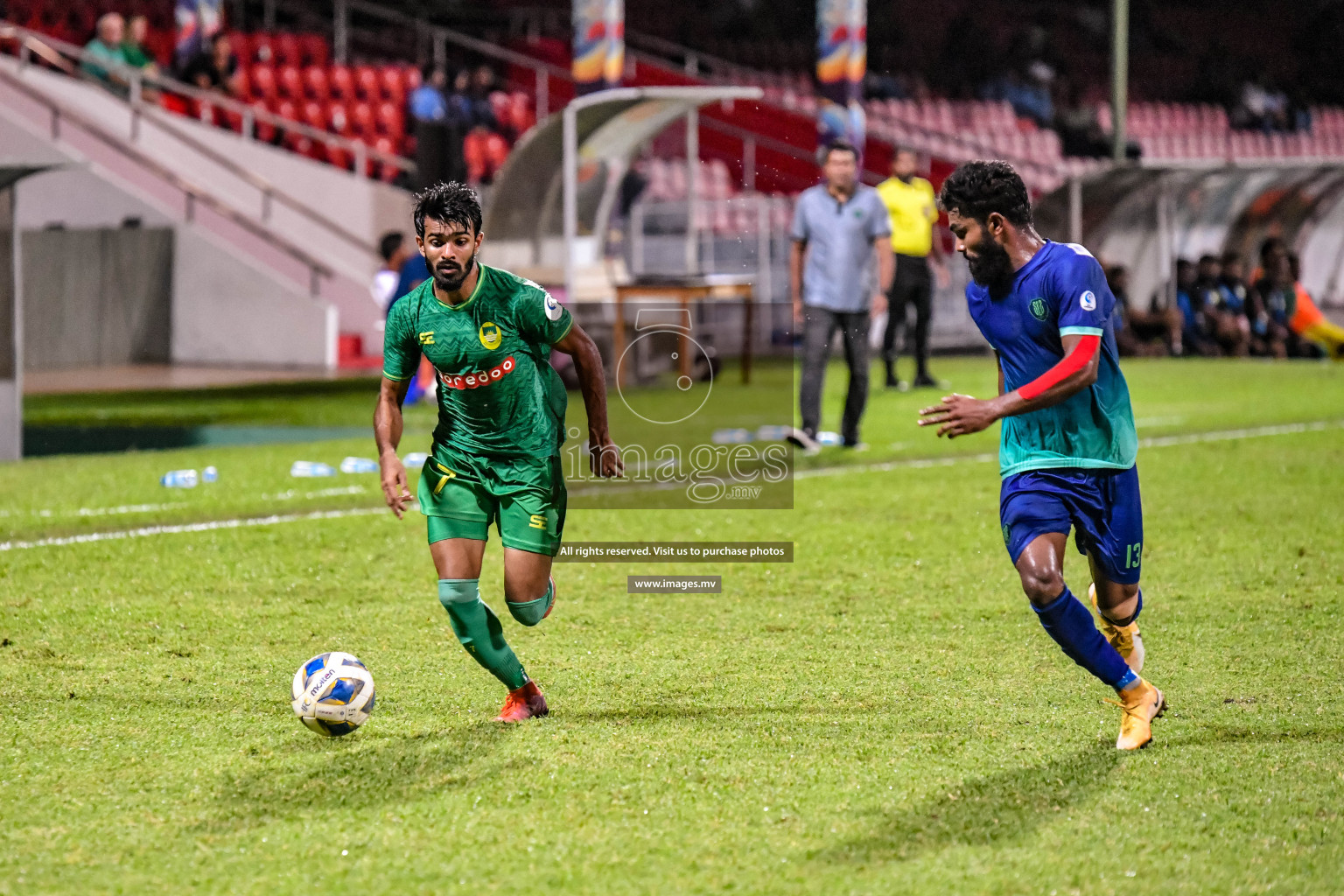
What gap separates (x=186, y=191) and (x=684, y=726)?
671 inches

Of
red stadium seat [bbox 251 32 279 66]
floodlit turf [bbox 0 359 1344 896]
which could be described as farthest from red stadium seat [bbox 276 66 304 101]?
floodlit turf [bbox 0 359 1344 896]

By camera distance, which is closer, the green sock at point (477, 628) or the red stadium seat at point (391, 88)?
the green sock at point (477, 628)

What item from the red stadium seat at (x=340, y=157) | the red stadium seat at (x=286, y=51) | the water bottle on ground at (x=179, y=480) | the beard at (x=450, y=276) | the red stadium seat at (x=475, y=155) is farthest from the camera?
the red stadium seat at (x=286, y=51)

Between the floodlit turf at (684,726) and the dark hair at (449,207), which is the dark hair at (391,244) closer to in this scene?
the floodlit turf at (684,726)

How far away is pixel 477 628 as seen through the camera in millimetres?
5164

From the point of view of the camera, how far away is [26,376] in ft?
62.0

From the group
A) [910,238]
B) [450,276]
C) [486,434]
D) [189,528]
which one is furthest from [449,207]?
[910,238]

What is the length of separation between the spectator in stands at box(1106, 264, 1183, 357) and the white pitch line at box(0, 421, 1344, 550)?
7.23 metres

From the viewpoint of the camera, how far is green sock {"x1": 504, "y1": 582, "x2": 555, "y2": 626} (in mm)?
5320

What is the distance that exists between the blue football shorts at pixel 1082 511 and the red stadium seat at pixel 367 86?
67.6 ft

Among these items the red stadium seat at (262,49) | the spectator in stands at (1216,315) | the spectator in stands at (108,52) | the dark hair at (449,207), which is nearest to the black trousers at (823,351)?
the dark hair at (449,207)

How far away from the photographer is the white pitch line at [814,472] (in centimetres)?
885

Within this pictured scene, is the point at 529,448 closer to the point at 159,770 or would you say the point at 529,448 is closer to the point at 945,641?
the point at 159,770

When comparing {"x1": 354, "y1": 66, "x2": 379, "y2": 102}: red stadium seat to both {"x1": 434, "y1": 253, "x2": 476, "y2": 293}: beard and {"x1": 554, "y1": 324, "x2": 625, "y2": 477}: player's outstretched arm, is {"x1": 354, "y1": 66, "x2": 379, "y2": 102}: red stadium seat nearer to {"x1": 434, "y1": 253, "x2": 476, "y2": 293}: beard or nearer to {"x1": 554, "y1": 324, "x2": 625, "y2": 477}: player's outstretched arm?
{"x1": 554, "y1": 324, "x2": 625, "y2": 477}: player's outstretched arm
